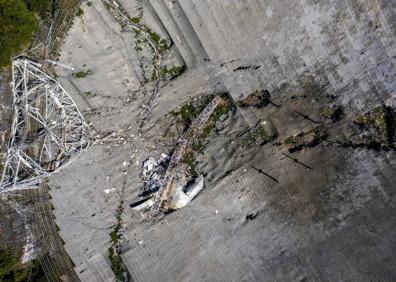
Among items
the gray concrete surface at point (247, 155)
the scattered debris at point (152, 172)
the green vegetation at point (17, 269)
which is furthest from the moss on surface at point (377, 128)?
the green vegetation at point (17, 269)

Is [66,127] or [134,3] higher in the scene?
[134,3]

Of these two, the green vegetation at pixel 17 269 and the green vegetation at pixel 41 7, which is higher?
the green vegetation at pixel 41 7

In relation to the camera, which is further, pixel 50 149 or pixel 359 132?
pixel 50 149

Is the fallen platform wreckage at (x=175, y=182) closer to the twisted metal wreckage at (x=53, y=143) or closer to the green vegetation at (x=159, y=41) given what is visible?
the twisted metal wreckage at (x=53, y=143)

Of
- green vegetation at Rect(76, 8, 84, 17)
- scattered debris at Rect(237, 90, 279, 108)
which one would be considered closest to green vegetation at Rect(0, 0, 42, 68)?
green vegetation at Rect(76, 8, 84, 17)

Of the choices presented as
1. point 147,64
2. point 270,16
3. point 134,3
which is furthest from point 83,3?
point 270,16

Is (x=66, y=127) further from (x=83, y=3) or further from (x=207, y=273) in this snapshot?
(x=207, y=273)

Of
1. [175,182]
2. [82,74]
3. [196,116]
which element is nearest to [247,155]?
[196,116]
